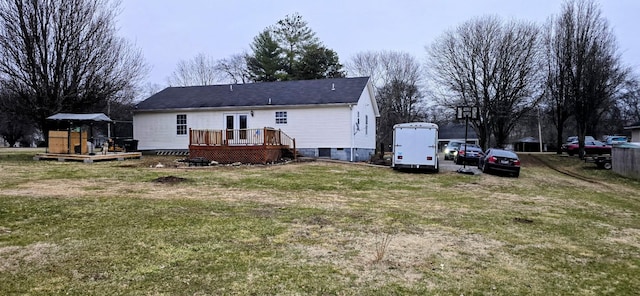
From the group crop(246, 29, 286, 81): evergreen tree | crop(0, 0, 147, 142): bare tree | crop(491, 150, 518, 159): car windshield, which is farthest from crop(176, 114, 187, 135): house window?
crop(246, 29, 286, 81): evergreen tree

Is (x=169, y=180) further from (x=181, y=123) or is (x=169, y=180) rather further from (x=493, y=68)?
(x=493, y=68)

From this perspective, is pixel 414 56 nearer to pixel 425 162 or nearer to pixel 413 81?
pixel 413 81

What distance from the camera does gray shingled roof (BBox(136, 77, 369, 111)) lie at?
866 inches

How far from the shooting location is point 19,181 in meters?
10.6

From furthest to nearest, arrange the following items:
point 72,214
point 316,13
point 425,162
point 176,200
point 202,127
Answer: point 316,13
point 202,127
point 425,162
point 176,200
point 72,214

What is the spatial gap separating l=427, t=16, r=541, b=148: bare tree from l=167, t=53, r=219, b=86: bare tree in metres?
30.7

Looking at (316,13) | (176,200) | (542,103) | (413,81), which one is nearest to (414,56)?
(413,81)

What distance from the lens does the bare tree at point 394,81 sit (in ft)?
160

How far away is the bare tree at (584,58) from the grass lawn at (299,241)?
19.5m

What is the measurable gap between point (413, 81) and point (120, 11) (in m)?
36.6

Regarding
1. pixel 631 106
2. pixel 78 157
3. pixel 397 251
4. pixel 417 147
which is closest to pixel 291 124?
pixel 417 147

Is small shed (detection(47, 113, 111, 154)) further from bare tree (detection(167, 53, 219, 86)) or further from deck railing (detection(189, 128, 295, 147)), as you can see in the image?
bare tree (detection(167, 53, 219, 86))

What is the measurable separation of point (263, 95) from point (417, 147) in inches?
418

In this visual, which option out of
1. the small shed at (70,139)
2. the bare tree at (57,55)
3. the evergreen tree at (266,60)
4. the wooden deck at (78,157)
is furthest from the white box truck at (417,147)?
the evergreen tree at (266,60)
